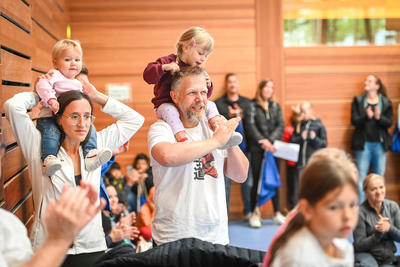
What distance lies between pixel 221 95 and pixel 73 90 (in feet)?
12.3

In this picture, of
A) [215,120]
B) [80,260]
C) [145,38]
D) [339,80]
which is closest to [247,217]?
[339,80]

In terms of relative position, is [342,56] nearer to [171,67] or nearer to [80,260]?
[171,67]

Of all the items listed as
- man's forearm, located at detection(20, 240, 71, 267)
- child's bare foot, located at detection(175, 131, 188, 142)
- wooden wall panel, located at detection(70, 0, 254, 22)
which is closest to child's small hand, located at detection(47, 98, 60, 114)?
child's bare foot, located at detection(175, 131, 188, 142)

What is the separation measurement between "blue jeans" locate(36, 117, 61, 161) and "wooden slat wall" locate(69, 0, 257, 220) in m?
3.55

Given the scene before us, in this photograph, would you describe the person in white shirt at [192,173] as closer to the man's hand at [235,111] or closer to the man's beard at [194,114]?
the man's beard at [194,114]

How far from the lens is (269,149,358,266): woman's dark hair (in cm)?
118

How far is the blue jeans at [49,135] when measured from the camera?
6.42 feet

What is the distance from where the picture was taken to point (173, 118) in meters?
2.04

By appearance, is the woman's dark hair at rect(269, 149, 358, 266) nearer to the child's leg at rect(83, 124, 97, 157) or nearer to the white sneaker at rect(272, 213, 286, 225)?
the child's leg at rect(83, 124, 97, 157)

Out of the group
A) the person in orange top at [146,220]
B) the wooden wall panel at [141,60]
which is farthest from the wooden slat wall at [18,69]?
the wooden wall panel at [141,60]

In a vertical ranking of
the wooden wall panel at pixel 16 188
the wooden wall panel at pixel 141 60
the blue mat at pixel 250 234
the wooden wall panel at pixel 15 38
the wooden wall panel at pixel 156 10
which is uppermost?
the wooden wall panel at pixel 156 10

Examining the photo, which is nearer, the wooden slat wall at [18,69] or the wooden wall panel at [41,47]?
the wooden slat wall at [18,69]

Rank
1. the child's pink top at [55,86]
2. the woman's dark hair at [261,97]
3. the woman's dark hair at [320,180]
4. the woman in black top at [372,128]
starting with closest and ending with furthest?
the woman's dark hair at [320,180] → the child's pink top at [55,86] → the woman's dark hair at [261,97] → the woman in black top at [372,128]

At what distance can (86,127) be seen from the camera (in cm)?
204
